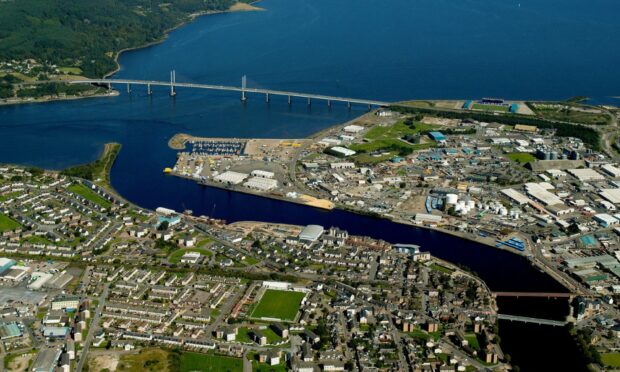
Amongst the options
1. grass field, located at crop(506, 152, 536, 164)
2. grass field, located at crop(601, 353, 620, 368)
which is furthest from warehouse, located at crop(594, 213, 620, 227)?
grass field, located at crop(601, 353, 620, 368)

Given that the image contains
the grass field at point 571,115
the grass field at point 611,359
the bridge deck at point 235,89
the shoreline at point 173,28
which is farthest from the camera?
the shoreline at point 173,28

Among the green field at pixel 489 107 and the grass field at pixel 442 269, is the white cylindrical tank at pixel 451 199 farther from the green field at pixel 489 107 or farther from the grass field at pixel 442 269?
the green field at pixel 489 107

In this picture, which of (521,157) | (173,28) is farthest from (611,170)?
(173,28)

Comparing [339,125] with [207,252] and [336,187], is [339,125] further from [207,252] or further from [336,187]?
[207,252]

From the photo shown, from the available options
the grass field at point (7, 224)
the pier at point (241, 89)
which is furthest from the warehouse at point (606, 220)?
the grass field at point (7, 224)

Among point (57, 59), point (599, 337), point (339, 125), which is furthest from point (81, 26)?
point (599, 337)

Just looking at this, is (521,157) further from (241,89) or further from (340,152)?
(241,89)

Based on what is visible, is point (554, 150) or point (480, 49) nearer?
point (554, 150)
